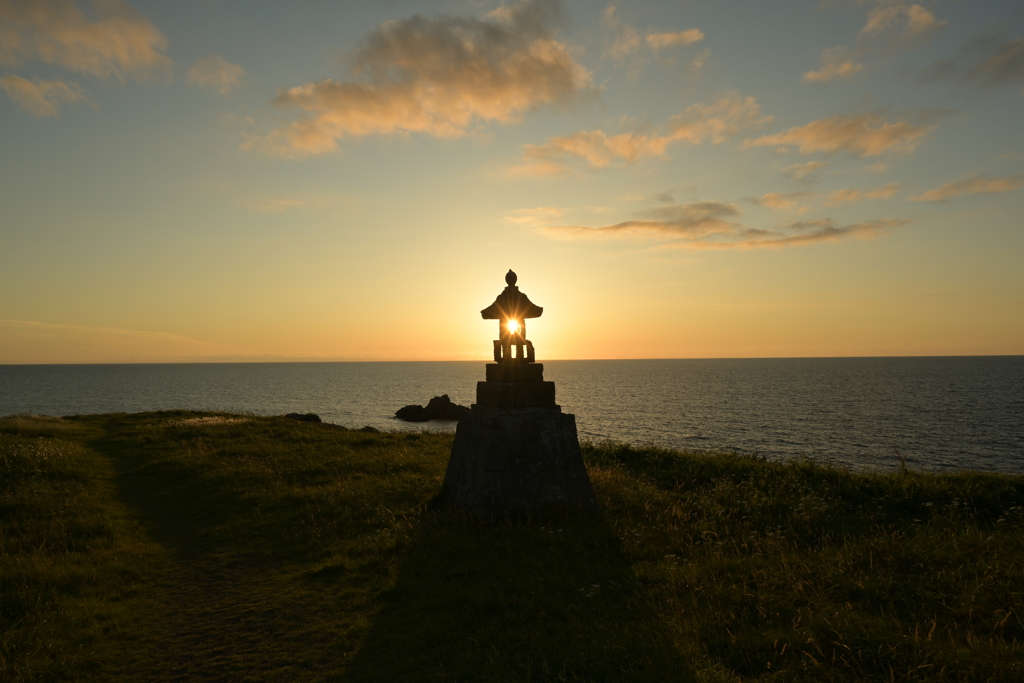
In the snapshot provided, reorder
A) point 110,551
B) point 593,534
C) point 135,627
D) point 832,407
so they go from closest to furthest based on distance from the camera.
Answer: point 135,627 < point 593,534 < point 110,551 < point 832,407

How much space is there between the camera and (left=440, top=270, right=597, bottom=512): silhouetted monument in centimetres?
1067

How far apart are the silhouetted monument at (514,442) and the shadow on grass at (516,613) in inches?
35.0

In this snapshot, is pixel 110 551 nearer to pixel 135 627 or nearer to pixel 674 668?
pixel 135 627

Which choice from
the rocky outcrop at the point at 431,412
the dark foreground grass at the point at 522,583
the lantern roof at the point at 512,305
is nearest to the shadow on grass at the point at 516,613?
the dark foreground grass at the point at 522,583

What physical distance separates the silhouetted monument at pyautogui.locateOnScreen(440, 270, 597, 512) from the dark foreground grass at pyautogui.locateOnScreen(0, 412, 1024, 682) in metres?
0.62

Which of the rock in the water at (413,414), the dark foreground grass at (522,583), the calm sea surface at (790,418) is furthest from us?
the rock in the water at (413,414)

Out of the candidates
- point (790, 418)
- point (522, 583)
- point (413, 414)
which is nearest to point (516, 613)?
point (522, 583)

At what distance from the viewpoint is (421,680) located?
561cm

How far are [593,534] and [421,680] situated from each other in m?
4.42

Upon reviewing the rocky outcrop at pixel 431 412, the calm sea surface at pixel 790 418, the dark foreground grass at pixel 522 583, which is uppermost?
the dark foreground grass at pixel 522 583

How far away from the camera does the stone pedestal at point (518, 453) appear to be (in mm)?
10648

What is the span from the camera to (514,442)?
10820 millimetres

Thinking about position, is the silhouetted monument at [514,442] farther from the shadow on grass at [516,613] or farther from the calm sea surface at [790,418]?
the calm sea surface at [790,418]

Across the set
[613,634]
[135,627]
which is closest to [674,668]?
[613,634]
